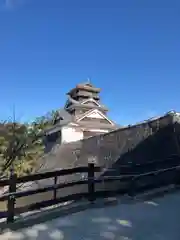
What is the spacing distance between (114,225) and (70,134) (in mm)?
29009

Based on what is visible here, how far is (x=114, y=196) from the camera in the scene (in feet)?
23.0

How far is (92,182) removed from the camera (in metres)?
6.51

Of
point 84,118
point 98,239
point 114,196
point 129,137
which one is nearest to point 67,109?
point 84,118

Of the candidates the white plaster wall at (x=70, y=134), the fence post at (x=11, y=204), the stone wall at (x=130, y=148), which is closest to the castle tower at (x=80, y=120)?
the white plaster wall at (x=70, y=134)

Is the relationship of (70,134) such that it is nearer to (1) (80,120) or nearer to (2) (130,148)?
(1) (80,120)

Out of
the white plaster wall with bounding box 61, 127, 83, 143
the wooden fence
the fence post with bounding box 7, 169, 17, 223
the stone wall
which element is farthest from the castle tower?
the fence post with bounding box 7, 169, 17, 223

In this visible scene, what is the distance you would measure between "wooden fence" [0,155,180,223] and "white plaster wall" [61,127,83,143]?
24985 millimetres

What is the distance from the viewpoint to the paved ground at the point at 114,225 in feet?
15.0

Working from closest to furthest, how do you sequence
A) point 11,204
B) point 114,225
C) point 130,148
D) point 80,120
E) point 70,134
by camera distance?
point 114,225 < point 11,204 < point 130,148 < point 70,134 < point 80,120

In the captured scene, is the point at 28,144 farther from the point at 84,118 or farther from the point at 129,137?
the point at 84,118

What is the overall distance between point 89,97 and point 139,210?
38917mm

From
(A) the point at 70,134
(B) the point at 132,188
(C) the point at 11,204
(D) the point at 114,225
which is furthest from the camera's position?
(A) the point at 70,134

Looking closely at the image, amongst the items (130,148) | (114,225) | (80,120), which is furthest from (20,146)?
(80,120)

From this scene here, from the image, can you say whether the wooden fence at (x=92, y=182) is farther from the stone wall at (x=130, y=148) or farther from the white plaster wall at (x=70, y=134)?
the white plaster wall at (x=70, y=134)
